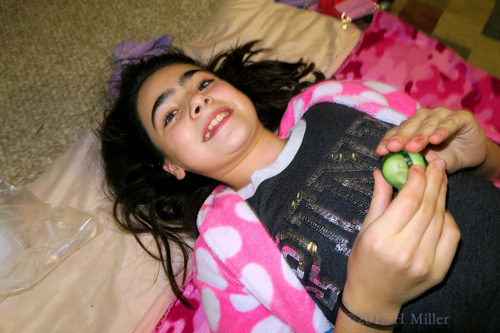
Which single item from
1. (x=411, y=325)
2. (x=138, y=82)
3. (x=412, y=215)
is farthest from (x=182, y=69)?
(x=411, y=325)

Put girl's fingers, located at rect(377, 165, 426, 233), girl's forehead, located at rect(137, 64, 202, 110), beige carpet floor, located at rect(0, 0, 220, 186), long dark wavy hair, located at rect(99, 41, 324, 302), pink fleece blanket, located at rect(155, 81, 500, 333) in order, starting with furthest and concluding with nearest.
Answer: beige carpet floor, located at rect(0, 0, 220, 186), long dark wavy hair, located at rect(99, 41, 324, 302), girl's forehead, located at rect(137, 64, 202, 110), pink fleece blanket, located at rect(155, 81, 500, 333), girl's fingers, located at rect(377, 165, 426, 233)

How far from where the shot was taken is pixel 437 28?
1310 mm

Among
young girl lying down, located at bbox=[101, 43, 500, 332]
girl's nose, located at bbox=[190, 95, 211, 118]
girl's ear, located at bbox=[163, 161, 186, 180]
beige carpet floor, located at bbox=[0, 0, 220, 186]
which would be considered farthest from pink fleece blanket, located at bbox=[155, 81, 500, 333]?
beige carpet floor, located at bbox=[0, 0, 220, 186]

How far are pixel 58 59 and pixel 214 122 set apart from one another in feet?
2.93

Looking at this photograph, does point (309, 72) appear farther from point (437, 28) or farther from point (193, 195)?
point (193, 195)

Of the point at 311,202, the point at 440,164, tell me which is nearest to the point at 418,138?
the point at 440,164

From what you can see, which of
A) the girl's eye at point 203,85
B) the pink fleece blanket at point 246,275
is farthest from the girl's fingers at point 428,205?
the girl's eye at point 203,85

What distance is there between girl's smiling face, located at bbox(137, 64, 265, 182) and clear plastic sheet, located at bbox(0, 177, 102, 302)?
1.21 ft

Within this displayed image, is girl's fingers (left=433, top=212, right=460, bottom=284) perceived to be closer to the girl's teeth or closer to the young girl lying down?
the young girl lying down

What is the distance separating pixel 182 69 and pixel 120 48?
492 mm

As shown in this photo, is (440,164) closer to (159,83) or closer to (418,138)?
(418,138)

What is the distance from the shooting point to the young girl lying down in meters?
0.57

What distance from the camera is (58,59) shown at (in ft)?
4.60

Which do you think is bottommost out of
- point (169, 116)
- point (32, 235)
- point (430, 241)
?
point (32, 235)
